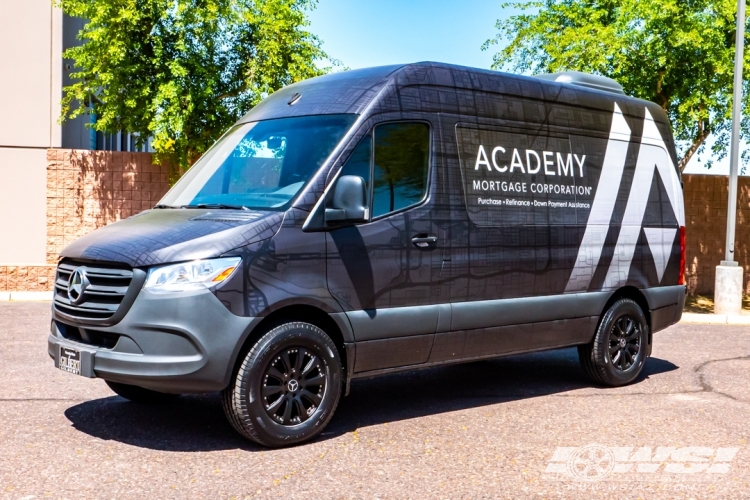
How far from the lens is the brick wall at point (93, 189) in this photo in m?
16.9

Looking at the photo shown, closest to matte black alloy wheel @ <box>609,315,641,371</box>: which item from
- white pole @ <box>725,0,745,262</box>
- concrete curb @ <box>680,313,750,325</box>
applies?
concrete curb @ <box>680,313,750,325</box>

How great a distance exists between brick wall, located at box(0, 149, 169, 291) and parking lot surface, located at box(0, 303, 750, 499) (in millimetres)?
8574

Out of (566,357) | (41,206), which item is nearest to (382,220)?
(566,357)

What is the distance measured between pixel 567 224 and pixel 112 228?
148 inches

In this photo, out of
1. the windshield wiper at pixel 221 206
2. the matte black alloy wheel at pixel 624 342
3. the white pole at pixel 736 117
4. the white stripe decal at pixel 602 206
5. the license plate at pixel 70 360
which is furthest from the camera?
the white pole at pixel 736 117

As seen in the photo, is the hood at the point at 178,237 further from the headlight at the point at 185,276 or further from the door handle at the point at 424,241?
the door handle at the point at 424,241

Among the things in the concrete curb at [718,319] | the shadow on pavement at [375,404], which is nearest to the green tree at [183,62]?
the concrete curb at [718,319]

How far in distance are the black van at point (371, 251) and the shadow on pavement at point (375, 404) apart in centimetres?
31

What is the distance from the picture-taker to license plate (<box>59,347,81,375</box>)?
568cm

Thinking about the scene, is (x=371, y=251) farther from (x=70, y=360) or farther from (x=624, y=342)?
(x=624, y=342)

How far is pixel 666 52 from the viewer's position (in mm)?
15656

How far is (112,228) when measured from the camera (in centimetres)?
613

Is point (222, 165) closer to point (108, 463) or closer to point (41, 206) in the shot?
Result: point (108, 463)

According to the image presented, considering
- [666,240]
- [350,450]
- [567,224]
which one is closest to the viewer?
[350,450]
